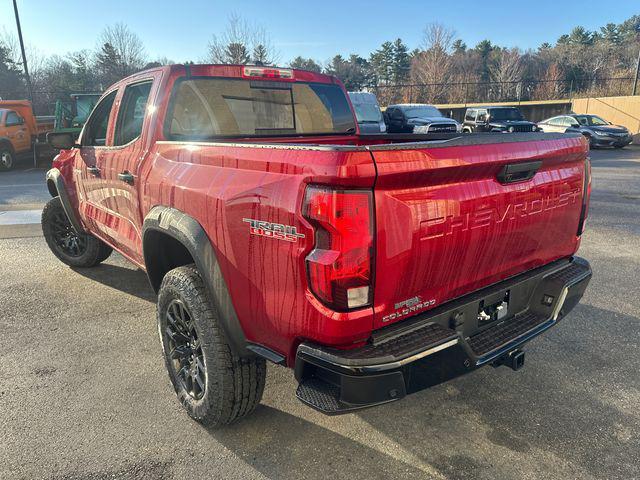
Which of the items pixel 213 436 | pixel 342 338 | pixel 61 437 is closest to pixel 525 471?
pixel 342 338

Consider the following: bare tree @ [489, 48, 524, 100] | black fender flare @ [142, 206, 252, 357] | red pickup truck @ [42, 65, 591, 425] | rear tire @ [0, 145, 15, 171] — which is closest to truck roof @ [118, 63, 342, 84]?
red pickup truck @ [42, 65, 591, 425]

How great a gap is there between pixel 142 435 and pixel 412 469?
4.85ft

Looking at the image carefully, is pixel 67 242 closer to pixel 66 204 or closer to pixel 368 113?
pixel 66 204

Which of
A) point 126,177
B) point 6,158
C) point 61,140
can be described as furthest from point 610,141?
point 6,158

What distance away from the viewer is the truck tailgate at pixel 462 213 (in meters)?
1.81

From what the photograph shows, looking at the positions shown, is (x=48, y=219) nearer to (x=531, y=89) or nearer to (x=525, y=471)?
(x=525, y=471)

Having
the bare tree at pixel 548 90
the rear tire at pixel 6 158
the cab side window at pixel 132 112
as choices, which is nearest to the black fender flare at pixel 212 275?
the cab side window at pixel 132 112

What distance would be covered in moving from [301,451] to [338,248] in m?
1.30

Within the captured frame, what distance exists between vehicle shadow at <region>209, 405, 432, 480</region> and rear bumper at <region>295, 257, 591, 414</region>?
24.1 inches

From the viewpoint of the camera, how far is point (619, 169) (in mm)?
13828

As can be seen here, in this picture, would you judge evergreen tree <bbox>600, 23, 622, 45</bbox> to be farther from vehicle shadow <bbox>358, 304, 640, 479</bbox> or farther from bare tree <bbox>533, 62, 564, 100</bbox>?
vehicle shadow <bbox>358, 304, 640, 479</bbox>

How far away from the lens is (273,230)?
1895 millimetres

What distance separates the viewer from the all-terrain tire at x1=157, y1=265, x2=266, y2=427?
91.9 inches

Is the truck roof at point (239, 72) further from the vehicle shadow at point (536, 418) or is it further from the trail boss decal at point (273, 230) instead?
the vehicle shadow at point (536, 418)
